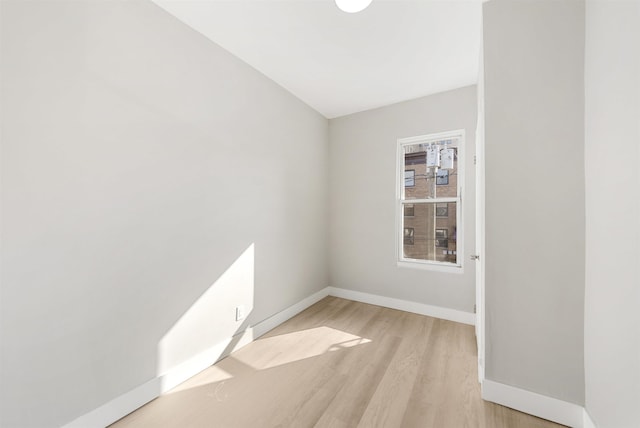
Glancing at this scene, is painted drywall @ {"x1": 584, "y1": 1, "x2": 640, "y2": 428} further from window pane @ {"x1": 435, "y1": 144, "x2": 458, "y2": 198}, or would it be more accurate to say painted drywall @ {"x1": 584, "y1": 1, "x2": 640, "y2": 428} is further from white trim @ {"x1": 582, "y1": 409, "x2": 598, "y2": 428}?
window pane @ {"x1": 435, "y1": 144, "x2": 458, "y2": 198}

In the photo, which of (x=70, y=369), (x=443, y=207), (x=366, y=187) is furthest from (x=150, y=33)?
(x=443, y=207)

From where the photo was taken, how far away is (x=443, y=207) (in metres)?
3.16

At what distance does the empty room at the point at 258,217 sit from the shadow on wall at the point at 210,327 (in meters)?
0.02

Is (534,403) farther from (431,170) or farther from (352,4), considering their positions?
(352,4)

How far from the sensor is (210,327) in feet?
6.91

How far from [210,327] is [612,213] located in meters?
2.65

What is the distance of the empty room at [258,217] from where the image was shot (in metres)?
1.21

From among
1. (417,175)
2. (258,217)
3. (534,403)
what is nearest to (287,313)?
(258,217)

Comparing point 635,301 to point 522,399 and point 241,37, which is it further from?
point 241,37

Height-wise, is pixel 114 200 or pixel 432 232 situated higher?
pixel 114 200

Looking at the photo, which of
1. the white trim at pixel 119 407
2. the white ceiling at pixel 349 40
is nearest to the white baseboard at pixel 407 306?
the white trim at pixel 119 407

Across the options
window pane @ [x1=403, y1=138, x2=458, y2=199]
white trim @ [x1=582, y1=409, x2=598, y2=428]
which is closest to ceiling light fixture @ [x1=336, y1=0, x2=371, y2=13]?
window pane @ [x1=403, y1=138, x2=458, y2=199]

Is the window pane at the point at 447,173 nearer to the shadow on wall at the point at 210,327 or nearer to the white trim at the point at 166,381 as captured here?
the shadow on wall at the point at 210,327

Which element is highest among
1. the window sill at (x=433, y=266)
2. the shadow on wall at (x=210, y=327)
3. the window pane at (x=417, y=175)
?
the window pane at (x=417, y=175)
